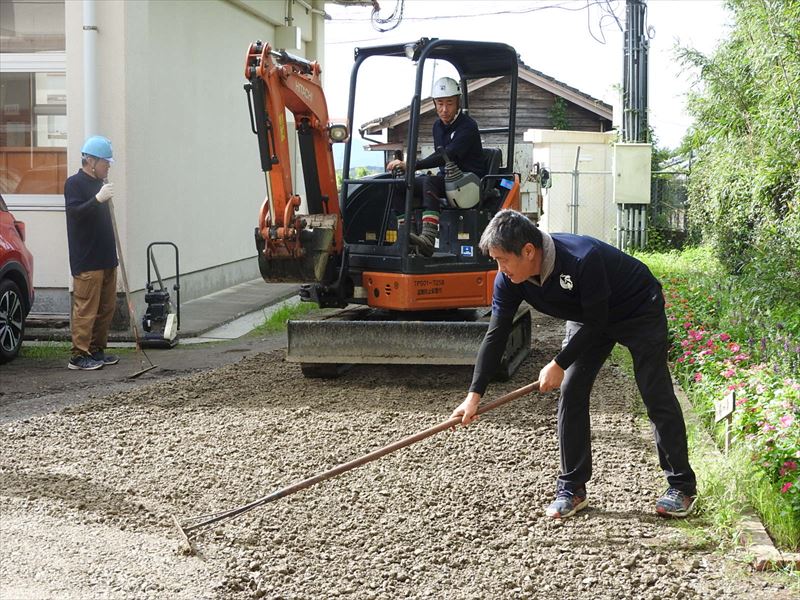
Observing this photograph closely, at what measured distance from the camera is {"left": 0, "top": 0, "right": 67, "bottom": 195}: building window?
1207 centimetres

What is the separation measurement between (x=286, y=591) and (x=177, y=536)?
0.87 m

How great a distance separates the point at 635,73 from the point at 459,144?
13.0 meters

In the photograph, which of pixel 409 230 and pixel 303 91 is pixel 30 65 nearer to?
pixel 303 91

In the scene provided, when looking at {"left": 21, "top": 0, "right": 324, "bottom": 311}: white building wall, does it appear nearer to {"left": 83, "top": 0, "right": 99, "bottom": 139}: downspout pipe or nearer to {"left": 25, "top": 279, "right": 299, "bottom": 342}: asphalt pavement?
{"left": 83, "top": 0, "right": 99, "bottom": 139}: downspout pipe

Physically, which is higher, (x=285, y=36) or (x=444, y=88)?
(x=285, y=36)

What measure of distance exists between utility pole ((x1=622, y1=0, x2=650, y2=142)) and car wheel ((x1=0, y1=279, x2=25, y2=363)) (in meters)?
14.0

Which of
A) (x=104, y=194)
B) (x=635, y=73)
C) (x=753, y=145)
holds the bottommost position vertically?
(x=104, y=194)

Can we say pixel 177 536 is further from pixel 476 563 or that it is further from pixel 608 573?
pixel 608 573

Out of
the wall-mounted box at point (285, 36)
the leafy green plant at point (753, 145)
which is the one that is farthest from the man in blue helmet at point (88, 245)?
the wall-mounted box at point (285, 36)

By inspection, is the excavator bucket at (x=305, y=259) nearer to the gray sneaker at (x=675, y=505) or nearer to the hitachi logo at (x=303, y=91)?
the hitachi logo at (x=303, y=91)

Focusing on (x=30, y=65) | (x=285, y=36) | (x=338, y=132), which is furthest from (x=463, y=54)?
(x=285, y=36)

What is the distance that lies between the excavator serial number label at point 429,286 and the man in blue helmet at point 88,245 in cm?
318

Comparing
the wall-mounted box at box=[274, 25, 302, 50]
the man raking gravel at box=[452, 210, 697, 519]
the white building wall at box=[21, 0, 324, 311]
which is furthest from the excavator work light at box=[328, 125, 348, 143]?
the wall-mounted box at box=[274, 25, 302, 50]

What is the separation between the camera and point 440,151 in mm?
8633
